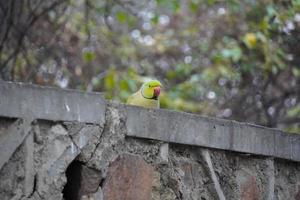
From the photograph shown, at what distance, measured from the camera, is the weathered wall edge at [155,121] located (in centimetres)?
219

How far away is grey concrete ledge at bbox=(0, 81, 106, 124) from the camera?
7.07ft

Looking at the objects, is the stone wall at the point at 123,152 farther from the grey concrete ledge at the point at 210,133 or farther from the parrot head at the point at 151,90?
the parrot head at the point at 151,90

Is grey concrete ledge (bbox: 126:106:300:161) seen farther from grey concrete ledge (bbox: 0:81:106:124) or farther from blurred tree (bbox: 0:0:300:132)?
blurred tree (bbox: 0:0:300:132)

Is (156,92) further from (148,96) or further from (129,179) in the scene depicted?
(129,179)

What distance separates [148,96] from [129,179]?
4.02 feet

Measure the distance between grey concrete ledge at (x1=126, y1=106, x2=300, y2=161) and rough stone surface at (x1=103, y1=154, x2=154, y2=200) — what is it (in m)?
0.11

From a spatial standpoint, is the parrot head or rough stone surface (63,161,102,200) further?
the parrot head

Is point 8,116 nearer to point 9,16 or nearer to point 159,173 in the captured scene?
point 159,173

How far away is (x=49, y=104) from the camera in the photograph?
7.43 feet

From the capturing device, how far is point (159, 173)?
266cm

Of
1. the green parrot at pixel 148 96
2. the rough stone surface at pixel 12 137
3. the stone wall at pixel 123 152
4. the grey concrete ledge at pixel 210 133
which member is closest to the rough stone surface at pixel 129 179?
the stone wall at pixel 123 152

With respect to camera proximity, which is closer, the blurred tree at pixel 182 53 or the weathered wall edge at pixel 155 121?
the weathered wall edge at pixel 155 121

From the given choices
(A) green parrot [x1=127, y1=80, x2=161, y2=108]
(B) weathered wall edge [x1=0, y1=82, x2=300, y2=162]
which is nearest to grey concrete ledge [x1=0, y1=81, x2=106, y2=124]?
(B) weathered wall edge [x1=0, y1=82, x2=300, y2=162]

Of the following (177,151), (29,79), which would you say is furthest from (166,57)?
(177,151)
